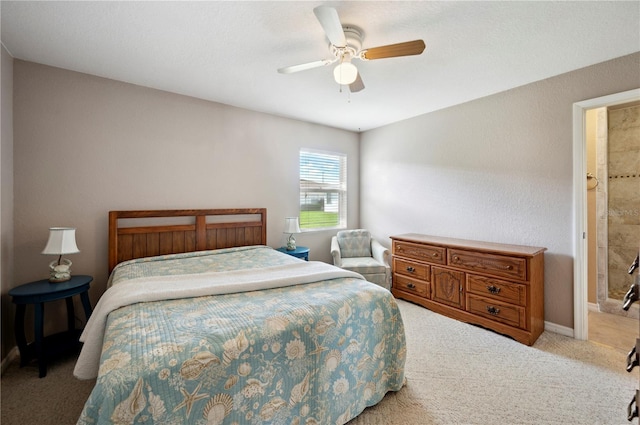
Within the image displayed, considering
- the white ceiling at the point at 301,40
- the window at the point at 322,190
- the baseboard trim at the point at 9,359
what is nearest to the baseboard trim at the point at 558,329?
the white ceiling at the point at 301,40

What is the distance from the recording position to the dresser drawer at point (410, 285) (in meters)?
3.32

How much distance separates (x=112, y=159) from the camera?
2760 millimetres

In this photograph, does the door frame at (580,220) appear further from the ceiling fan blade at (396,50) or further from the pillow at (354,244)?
the pillow at (354,244)

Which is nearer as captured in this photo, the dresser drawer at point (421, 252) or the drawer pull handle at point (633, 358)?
the drawer pull handle at point (633, 358)

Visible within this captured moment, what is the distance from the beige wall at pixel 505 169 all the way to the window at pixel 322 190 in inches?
33.1

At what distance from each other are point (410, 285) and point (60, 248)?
363 cm

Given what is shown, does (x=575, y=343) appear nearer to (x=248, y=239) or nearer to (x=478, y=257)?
(x=478, y=257)

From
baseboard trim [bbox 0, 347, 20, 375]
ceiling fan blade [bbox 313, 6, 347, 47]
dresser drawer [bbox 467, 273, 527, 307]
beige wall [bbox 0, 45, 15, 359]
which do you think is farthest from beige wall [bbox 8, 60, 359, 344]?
dresser drawer [bbox 467, 273, 527, 307]

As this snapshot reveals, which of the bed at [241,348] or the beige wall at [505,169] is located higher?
the beige wall at [505,169]

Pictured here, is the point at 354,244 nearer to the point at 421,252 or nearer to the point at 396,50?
the point at 421,252

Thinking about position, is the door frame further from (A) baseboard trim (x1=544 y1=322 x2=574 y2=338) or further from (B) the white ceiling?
(B) the white ceiling

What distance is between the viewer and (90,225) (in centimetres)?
264

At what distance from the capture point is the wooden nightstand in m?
2.02

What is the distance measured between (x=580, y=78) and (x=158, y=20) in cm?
367
